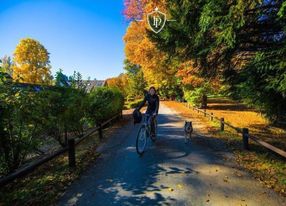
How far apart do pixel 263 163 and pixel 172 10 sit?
22.6 ft

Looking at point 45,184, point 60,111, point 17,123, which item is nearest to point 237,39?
point 60,111

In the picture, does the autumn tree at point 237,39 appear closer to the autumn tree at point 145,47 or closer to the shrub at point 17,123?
the shrub at point 17,123

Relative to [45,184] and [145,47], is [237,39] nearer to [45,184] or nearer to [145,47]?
[45,184]

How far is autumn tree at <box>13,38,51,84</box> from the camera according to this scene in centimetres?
4291

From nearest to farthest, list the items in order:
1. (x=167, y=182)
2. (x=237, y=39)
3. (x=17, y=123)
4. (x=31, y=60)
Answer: (x=167, y=182) → (x=17, y=123) → (x=237, y=39) → (x=31, y=60)

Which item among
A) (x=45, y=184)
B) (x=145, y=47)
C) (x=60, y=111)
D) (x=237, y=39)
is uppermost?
(x=145, y=47)

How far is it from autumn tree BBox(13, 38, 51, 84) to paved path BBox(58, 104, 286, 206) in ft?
124

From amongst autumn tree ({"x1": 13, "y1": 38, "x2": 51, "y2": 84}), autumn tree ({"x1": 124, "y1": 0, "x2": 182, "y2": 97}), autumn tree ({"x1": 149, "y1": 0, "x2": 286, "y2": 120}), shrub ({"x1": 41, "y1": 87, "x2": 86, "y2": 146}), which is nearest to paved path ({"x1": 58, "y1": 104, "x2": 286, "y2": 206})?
shrub ({"x1": 41, "y1": 87, "x2": 86, "y2": 146})

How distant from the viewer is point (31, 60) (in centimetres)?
4384

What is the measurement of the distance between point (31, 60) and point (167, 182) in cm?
4292

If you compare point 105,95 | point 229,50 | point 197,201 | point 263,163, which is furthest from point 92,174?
point 105,95

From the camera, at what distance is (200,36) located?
9992 mm

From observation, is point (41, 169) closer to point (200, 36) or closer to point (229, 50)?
point (200, 36)

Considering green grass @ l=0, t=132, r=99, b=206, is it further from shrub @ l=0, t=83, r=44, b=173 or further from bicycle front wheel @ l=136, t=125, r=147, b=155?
bicycle front wheel @ l=136, t=125, r=147, b=155
